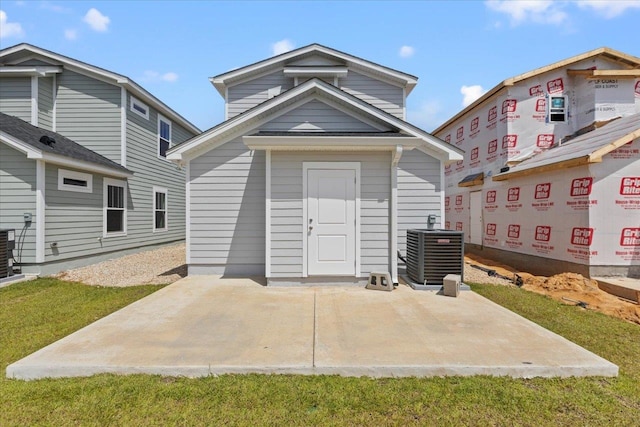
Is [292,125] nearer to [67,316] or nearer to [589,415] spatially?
[67,316]

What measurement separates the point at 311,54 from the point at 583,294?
10.0 m

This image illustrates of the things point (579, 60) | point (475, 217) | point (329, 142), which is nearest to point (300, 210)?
point (329, 142)

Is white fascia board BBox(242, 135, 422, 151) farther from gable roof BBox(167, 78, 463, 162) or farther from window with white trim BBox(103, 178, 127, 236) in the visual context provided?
window with white trim BBox(103, 178, 127, 236)

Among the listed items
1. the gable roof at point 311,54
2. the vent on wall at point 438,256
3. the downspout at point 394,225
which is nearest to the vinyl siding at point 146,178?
the gable roof at point 311,54

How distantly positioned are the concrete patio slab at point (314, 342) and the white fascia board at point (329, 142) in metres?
2.86

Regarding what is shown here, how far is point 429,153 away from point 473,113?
8226mm

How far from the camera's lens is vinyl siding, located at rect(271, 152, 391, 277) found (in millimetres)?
6148

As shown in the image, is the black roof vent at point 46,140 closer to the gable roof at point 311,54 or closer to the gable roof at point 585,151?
the gable roof at point 311,54

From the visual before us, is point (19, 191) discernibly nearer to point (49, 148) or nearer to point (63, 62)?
point (49, 148)

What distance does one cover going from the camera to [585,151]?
7.95 metres

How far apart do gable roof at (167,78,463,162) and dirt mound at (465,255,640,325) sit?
354 centimetres

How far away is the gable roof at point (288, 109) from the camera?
20.8 ft

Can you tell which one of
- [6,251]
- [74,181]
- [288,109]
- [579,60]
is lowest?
[6,251]

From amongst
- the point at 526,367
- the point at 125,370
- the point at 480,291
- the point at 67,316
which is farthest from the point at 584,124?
the point at 67,316
